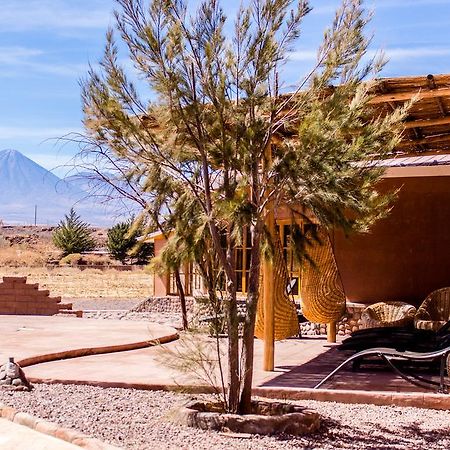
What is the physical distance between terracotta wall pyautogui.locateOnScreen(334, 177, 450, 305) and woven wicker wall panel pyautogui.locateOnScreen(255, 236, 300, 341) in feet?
11.0

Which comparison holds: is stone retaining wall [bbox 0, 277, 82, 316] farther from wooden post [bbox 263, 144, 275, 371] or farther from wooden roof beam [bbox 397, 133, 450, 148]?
wooden post [bbox 263, 144, 275, 371]

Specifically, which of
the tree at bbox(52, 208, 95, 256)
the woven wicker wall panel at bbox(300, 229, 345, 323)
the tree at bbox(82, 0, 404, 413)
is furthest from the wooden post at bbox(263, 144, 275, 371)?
the tree at bbox(52, 208, 95, 256)

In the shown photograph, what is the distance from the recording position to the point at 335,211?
6.04 metres

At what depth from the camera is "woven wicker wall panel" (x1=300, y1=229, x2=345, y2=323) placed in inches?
411

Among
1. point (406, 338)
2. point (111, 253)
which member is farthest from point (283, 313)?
point (111, 253)

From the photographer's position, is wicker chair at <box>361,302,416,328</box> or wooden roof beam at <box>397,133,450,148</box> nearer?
wooden roof beam at <box>397,133,450,148</box>

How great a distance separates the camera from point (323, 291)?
10.5 metres

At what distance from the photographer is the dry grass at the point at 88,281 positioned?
29.7 meters

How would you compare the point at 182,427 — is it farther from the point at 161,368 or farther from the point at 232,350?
the point at 161,368

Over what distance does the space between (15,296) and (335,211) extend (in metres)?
14.0

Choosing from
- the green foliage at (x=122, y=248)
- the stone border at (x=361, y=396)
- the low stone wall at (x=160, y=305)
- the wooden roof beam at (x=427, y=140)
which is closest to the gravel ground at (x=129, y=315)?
the low stone wall at (x=160, y=305)

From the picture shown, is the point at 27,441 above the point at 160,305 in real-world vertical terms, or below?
below

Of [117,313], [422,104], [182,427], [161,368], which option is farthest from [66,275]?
[182,427]

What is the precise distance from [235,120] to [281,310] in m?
3.52
